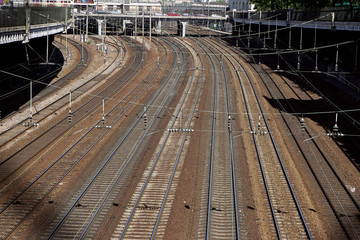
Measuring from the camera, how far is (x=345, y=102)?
45906 millimetres

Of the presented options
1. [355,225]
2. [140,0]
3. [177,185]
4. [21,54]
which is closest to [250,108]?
[177,185]

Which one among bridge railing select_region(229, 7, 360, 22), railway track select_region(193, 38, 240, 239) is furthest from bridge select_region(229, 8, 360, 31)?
railway track select_region(193, 38, 240, 239)

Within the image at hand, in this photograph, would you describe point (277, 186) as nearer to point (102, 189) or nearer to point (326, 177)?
point (326, 177)

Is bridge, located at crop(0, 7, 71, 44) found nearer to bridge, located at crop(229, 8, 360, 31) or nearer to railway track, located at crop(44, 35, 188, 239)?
railway track, located at crop(44, 35, 188, 239)

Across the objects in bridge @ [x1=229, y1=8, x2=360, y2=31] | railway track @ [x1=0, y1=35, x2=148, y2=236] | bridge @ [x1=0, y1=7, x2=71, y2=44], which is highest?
bridge @ [x1=229, y1=8, x2=360, y2=31]

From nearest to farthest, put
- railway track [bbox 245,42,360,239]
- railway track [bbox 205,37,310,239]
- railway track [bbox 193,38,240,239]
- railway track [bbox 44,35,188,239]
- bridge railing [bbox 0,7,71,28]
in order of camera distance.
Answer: railway track [bbox 44,35,188,239], railway track [bbox 193,38,240,239], railway track [bbox 205,37,310,239], railway track [bbox 245,42,360,239], bridge railing [bbox 0,7,71,28]

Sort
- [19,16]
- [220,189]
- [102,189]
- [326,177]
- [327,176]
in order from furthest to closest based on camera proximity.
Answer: [19,16], [327,176], [326,177], [220,189], [102,189]

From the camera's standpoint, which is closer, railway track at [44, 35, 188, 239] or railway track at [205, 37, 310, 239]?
railway track at [44, 35, 188, 239]

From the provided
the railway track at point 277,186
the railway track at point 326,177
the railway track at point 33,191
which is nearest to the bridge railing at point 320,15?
the railway track at point 326,177

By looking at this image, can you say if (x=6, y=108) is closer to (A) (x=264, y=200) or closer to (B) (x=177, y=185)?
(B) (x=177, y=185)

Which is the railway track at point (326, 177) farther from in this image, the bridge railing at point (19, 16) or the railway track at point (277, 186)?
the bridge railing at point (19, 16)

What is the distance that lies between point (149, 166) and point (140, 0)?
572 ft

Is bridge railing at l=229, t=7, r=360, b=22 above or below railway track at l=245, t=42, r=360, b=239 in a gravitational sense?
above

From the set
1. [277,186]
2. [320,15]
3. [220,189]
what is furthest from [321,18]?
[220,189]
